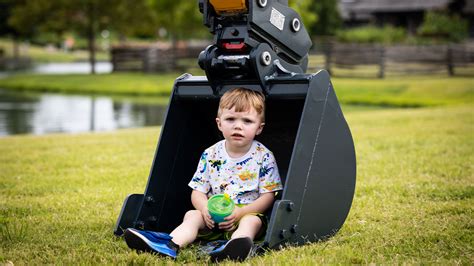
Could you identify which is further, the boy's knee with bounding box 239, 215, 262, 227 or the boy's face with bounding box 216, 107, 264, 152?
the boy's face with bounding box 216, 107, 264, 152

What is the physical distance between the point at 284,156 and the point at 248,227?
3.21ft

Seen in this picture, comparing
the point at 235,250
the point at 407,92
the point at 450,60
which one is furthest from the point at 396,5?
the point at 235,250

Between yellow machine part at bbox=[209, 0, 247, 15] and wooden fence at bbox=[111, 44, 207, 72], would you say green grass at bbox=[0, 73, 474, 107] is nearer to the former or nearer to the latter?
wooden fence at bbox=[111, 44, 207, 72]

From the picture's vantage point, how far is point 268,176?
178 inches

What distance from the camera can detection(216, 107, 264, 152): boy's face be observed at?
173 inches

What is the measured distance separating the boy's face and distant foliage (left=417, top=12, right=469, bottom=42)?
35.1 m

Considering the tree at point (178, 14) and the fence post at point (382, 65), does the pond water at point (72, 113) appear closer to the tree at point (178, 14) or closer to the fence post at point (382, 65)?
the fence post at point (382, 65)

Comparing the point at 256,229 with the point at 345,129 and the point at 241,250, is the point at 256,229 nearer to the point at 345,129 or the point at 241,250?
the point at 241,250

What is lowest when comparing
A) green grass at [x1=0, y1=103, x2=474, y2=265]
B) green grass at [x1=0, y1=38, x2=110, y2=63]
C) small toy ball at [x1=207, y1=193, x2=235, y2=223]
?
green grass at [x1=0, y1=38, x2=110, y2=63]

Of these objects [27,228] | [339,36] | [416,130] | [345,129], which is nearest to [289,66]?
[345,129]

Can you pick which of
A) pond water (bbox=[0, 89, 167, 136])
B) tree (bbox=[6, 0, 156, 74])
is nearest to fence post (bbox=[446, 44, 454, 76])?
pond water (bbox=[0, 89, 167, 136])

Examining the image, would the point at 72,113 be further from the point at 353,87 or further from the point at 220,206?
the point at 220,206

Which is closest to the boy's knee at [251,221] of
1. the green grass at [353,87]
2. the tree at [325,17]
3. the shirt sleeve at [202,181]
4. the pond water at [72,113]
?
the shirt sleeve at [202,181]

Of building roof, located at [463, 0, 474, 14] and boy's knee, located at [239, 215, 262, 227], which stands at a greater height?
building roof, located at [463, 0, 474, 14]
